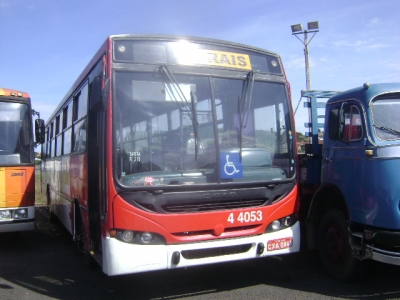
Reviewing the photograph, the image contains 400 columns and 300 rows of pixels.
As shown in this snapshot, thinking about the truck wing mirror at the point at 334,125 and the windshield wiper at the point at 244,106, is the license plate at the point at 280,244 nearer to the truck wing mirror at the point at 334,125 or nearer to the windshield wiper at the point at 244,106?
the windshield wiper at the point at 244,106

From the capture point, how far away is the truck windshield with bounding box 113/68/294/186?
4836mm

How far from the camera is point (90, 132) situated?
5812 mm

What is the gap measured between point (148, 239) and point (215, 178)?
1.03 m

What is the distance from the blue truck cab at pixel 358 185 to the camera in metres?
4.75

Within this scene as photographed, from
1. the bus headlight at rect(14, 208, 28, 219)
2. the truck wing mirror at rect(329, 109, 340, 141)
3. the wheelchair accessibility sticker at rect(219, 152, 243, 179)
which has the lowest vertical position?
the bus headlight at rect(14, 208, 28, 219)

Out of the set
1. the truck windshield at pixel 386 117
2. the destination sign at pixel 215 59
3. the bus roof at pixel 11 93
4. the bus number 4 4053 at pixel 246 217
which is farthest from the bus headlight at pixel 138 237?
the bus roof at pixel 11 93

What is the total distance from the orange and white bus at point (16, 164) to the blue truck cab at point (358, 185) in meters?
5.03

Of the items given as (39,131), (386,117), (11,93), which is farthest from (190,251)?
(11,93)

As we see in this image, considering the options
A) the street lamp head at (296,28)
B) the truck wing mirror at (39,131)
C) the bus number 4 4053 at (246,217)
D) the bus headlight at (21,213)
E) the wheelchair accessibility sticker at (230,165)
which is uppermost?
the street lamp head at (296,28)

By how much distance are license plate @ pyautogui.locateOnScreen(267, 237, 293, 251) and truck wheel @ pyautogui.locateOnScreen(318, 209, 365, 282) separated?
2.29 ft

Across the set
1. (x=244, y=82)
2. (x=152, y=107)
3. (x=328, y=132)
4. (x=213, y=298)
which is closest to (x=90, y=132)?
(x=152, y=107)

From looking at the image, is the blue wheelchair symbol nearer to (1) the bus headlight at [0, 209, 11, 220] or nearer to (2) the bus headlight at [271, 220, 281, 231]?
(2) the bus headlight at [271, 220, 281, 231]

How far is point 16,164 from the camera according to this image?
7.88 meters

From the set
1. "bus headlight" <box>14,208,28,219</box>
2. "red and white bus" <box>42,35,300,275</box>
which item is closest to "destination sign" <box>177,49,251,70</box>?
"red and white bus" <box>42,35,300,275</box>
